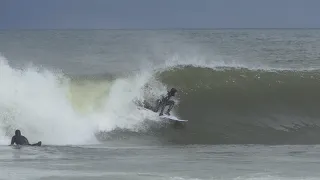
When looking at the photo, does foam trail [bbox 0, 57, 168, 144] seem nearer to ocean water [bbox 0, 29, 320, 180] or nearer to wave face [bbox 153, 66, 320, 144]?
ocean water [bbox 0, 29, 320, 180]

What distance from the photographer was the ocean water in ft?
38.8

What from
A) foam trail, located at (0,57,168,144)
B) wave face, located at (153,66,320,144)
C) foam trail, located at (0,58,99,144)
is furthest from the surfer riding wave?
foam trail, located at (0,58,99,144)

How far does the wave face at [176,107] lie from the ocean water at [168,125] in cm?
3

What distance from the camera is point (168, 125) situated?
18.8 metres

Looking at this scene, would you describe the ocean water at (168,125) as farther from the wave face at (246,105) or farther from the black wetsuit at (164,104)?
the black wetsuit at (164,104)

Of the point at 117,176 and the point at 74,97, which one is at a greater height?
the point at 74,97

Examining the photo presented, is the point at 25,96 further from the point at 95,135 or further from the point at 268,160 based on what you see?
the point at 268,160

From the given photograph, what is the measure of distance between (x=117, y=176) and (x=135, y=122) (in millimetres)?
8208

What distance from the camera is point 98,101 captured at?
21.4 metres

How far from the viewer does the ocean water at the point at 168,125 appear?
→ 38.8 ft

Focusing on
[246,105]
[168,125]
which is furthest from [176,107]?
[246,105]

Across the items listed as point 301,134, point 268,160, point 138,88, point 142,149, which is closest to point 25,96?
point 138,88

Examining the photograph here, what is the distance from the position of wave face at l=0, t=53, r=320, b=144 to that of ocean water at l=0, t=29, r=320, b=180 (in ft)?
0.10

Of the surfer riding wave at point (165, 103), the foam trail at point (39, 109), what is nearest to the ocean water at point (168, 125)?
the foam trail at point (39, 109)
